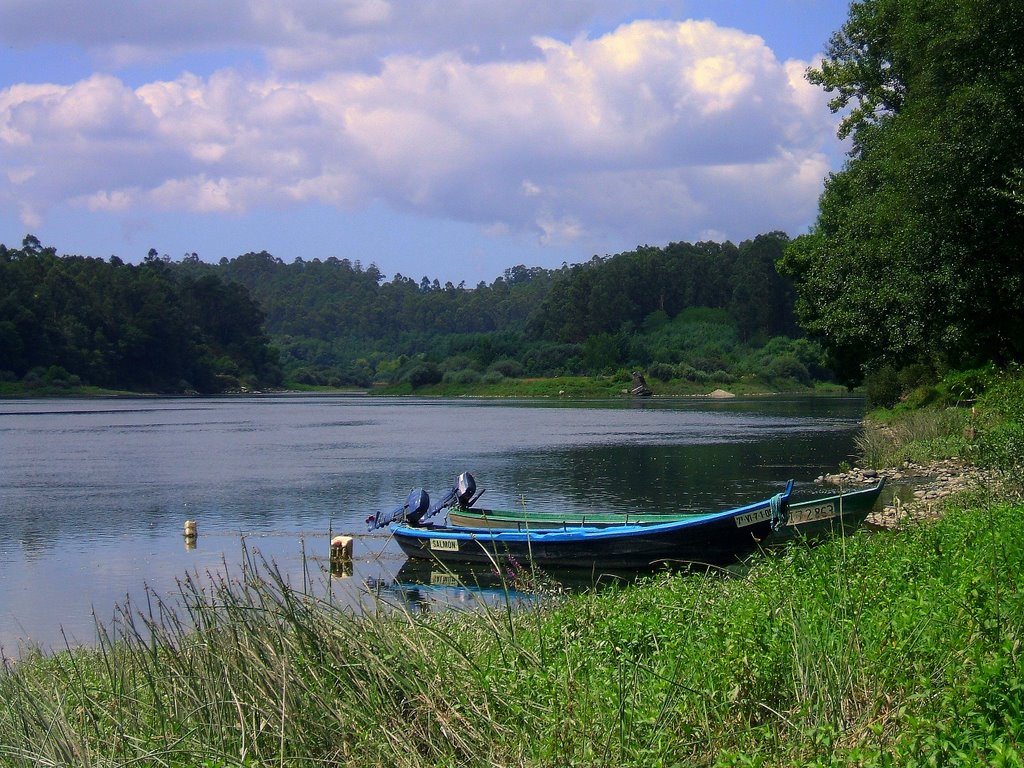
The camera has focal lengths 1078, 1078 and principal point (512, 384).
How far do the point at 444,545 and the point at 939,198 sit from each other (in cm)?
1474

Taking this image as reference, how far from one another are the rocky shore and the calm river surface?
4.91 feet

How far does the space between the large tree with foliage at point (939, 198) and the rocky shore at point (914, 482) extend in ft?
11.4

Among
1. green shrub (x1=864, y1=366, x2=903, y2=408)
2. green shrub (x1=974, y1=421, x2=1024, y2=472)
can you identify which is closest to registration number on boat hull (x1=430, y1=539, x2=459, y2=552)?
green shrub (x1=974, y1=421, x2=1024, y2=472)

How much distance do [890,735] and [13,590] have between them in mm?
16899

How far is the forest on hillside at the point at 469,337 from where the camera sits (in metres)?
119

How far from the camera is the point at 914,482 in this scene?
25.4 m

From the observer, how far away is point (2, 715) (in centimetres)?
777

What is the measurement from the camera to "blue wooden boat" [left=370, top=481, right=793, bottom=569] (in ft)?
58.9

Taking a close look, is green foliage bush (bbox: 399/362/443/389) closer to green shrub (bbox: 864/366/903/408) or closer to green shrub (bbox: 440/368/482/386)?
green shrub (bbox: 440/368/482/386)

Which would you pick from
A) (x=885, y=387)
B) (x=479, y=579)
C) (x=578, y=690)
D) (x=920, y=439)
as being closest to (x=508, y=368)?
(x=885, y=387)

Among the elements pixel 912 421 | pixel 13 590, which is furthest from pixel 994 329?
pixel 13 590

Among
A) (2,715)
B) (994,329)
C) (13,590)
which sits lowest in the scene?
(13,590)

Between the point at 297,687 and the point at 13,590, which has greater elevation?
the point at 297,687

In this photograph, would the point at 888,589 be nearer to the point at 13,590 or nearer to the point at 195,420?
the point at 13,590
